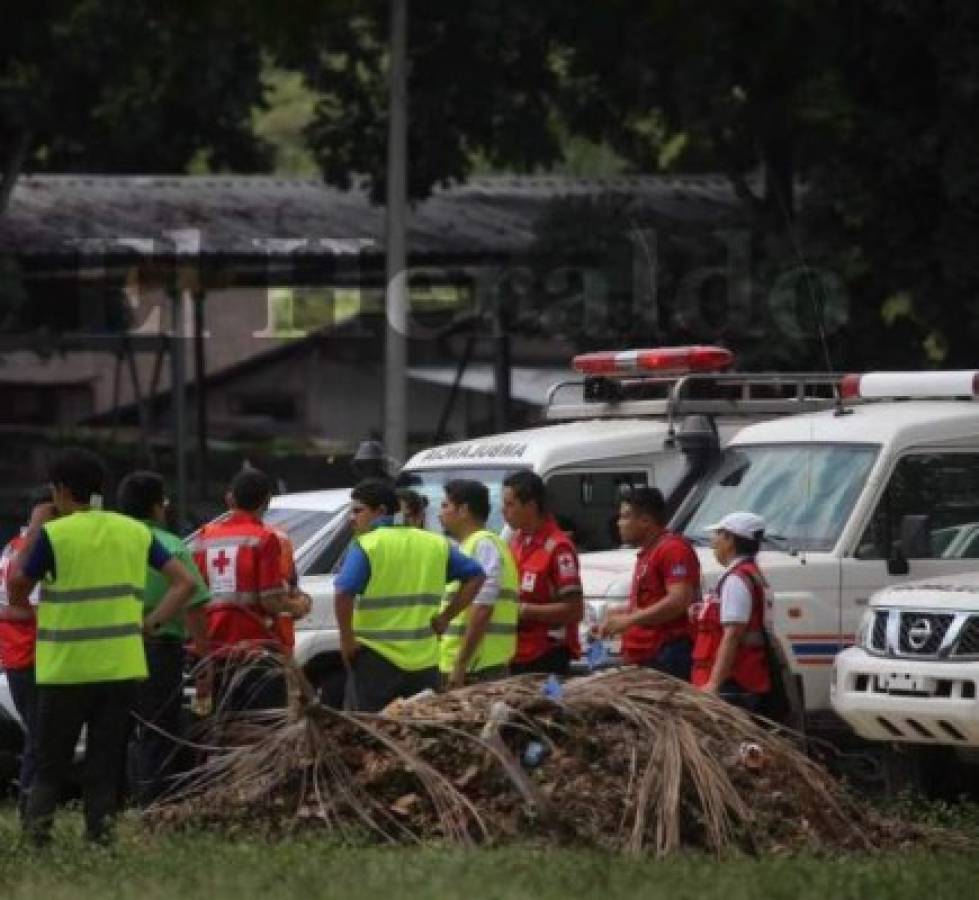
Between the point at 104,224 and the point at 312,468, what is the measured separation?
246 inches

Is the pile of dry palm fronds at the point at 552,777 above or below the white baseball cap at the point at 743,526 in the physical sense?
below

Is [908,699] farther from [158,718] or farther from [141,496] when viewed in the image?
[141,496]

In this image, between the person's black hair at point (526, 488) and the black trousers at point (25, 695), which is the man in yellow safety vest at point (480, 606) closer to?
the person's black hair at point (526, 488)

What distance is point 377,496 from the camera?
41.4 ft

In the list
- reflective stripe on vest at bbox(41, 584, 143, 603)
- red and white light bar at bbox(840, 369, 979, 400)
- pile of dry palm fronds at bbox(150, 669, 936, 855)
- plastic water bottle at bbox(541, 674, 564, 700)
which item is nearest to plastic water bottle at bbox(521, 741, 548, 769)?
pile of dry palm fronds at bbox(150, 669, 936, 855)

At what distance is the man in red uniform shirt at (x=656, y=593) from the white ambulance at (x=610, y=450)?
2.17 meters

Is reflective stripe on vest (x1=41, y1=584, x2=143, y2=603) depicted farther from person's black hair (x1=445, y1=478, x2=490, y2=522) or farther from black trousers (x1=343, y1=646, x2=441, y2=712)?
person's black hair (x1=445, y1=478, x2=490, y2=522)

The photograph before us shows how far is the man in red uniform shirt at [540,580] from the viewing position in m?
12.5

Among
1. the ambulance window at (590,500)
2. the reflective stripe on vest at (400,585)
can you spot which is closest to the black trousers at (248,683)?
the reflective stripe on vest at (400,585)

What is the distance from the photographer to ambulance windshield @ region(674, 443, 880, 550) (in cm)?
1391

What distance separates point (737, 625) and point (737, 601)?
4.4 inches

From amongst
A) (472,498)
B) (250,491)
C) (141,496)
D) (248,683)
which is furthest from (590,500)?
(141,496)

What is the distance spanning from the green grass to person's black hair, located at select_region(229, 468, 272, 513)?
2.32 meters

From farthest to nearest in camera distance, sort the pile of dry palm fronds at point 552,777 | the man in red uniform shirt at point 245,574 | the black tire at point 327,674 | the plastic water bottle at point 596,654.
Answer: the black tire at point 327,674, the plastic water bottle at point 596,654, the man in red uniform shirt at point 245,574, the pile of dry palm fronds at point 552,777
